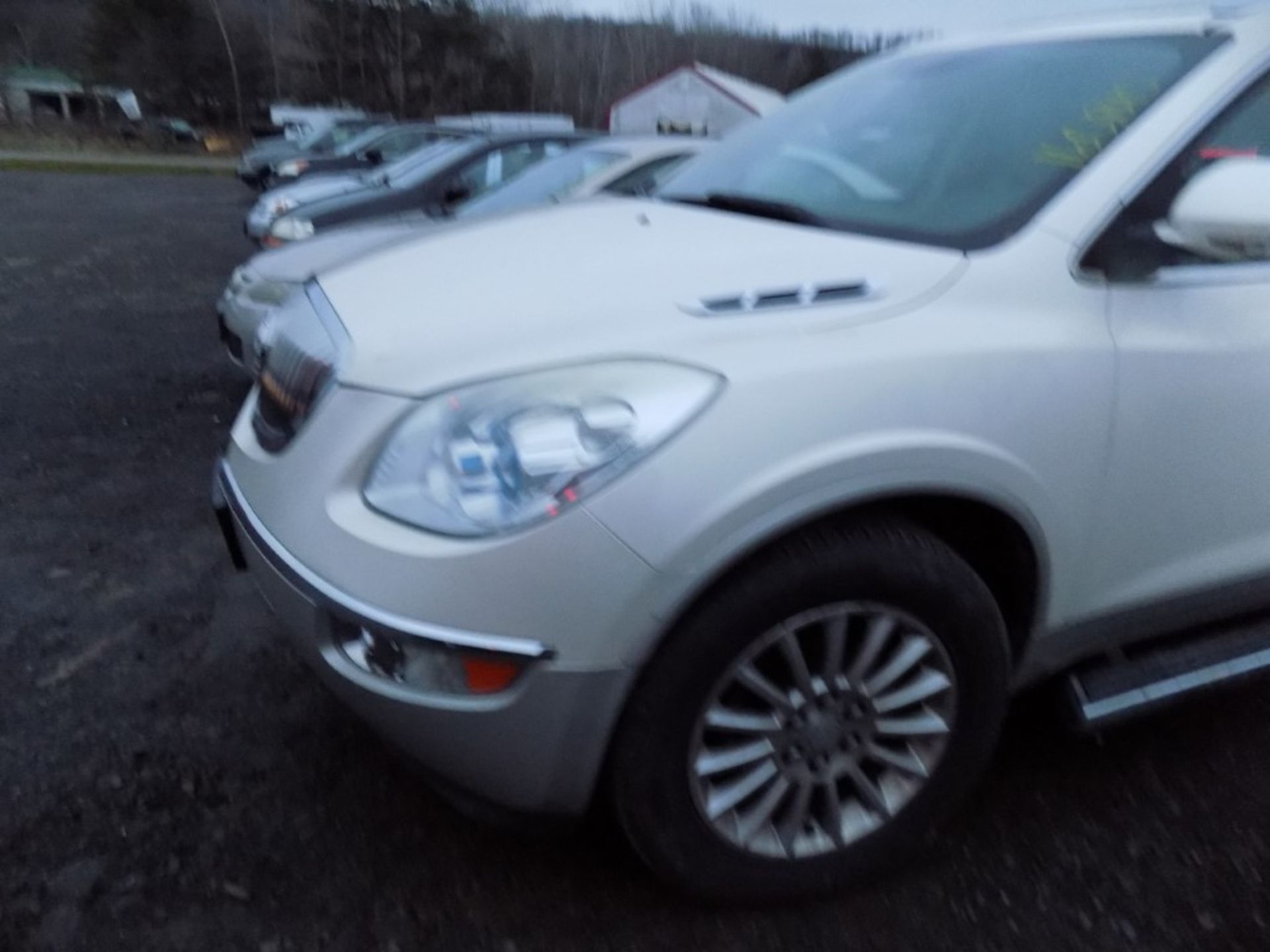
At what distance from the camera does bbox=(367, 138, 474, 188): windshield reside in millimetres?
7805

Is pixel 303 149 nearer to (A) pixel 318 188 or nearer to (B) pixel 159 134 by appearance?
(A) pixel 318 188

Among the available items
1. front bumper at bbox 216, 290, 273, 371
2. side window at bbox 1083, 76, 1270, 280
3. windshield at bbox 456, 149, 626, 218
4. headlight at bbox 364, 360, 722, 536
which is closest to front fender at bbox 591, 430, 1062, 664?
headlight at bbox 364, 360, 722, 536

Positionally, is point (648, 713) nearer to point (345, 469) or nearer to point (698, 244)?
point (345, 469)

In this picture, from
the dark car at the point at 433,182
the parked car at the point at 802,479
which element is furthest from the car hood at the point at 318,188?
the parked car at the point at 802,479

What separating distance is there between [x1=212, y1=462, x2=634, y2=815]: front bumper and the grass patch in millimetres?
29150

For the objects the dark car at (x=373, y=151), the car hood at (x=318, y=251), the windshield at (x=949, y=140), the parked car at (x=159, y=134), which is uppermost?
the windshield at (x=949, y=140)

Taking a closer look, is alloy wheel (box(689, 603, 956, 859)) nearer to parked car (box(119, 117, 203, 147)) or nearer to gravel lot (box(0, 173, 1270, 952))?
gravel lot (box(0, 173, 1270, 952))

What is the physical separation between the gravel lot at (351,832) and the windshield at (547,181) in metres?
3.25

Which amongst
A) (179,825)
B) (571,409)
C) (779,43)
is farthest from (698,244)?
(779,43)

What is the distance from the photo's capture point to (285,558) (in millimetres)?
1957

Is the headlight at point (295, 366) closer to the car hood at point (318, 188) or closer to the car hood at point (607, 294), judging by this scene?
the car hood at point (607, 294)

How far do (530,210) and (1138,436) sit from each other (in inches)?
67.9

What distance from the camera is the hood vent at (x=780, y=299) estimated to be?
196cm

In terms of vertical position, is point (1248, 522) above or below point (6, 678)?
above
